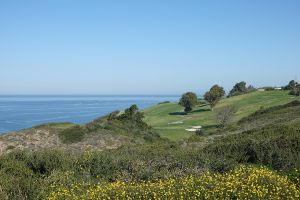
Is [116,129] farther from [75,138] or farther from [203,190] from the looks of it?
[203,190]

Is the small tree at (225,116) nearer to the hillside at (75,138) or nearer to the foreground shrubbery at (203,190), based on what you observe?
the hillside at (75,138)

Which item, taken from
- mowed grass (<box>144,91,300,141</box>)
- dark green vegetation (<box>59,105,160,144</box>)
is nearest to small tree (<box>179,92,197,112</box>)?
mowed grass (<box>144,91,300,141</box>)

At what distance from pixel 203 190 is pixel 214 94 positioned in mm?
86706

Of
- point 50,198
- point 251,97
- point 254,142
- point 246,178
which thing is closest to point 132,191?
point 50,198

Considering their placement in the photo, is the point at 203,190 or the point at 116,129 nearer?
the point at 203,190

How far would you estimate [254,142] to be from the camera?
575 inches

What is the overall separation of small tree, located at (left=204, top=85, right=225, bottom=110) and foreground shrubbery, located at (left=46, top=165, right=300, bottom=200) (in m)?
85.4

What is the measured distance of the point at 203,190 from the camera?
9312 millimetres

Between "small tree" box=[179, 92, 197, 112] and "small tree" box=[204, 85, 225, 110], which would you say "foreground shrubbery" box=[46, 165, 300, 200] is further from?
"small tree" box=[179, 92, 197, 112]

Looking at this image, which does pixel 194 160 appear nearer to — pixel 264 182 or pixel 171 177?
pixel 171 177

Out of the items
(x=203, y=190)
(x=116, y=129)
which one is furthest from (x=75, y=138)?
(x=203, y=190)

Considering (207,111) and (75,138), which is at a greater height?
(75,138)

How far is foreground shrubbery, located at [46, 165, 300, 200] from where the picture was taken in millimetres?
9070

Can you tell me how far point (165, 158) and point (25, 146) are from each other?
16.8 metres
